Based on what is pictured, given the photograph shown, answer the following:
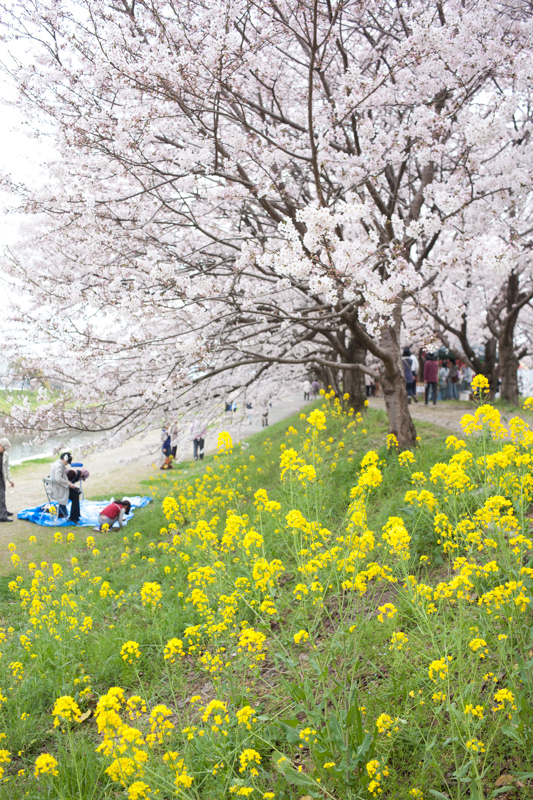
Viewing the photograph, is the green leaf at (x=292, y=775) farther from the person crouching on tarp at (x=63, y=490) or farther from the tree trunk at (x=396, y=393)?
the person crouching on tarp at (x=63, y=490)

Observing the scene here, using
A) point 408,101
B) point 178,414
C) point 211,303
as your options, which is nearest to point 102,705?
point 178,414

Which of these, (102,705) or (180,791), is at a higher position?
(102,705)

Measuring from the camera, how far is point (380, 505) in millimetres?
5918

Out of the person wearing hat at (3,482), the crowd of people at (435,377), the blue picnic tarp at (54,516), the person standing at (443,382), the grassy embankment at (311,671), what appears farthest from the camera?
the person standing at (443,382)

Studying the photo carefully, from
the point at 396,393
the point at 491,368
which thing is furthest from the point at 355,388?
the point at 491,368

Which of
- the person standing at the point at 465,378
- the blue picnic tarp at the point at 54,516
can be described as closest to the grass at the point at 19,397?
the blue picnic tarp at the point at 54,516

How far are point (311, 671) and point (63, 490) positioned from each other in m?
7.39

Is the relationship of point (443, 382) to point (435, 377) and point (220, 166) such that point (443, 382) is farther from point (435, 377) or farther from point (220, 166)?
point (220, 166)

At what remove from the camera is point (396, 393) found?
6938 mm

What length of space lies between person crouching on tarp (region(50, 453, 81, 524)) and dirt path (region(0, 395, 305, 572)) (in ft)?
1.18

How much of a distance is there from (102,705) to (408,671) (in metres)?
1.60

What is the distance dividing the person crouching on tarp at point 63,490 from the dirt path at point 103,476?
36cm

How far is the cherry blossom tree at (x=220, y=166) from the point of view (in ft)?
17.1

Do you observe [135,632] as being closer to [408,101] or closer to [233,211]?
[233,211]
